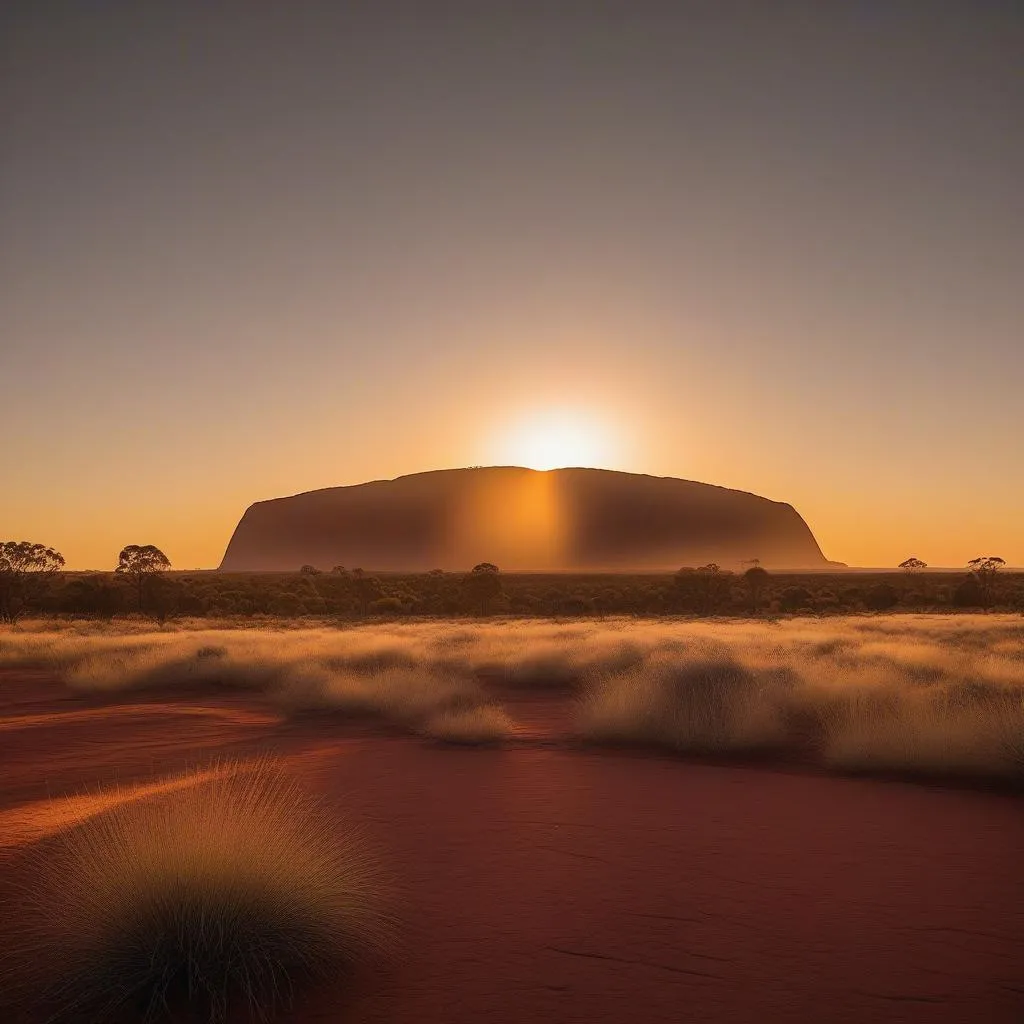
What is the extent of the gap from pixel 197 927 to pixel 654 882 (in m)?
3.62

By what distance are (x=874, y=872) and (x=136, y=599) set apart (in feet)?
186

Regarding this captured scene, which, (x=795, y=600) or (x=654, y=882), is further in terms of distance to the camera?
(x=795, y=600)

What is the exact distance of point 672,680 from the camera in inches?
558

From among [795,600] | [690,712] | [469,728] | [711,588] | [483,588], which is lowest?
[469,728]

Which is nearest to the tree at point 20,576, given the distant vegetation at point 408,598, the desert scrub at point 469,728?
the distant vegetation at point 408,598

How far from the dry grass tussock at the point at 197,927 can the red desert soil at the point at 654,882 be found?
1.10 ft

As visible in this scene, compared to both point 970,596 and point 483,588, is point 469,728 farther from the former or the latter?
point 970,596

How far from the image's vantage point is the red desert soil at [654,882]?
494 cm

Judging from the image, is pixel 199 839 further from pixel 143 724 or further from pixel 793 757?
pixel 143 724

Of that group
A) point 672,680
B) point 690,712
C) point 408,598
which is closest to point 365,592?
point 408,598

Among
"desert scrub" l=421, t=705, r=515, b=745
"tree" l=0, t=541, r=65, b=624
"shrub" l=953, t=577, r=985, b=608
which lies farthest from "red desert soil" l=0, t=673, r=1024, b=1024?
"shrub" l=953, t=577, r=985, b=608

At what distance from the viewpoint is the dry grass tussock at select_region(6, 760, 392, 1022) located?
4734mm

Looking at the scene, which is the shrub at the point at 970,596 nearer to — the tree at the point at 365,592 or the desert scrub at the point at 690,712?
the tree at the point at 365,592

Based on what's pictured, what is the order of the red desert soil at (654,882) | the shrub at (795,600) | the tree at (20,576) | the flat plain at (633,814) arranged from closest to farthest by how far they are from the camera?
1. the red desert soil at (654,882)
2. the flat plain at (633,814)
3. the tree at (20,576)
4. the shrub at (795,600)
